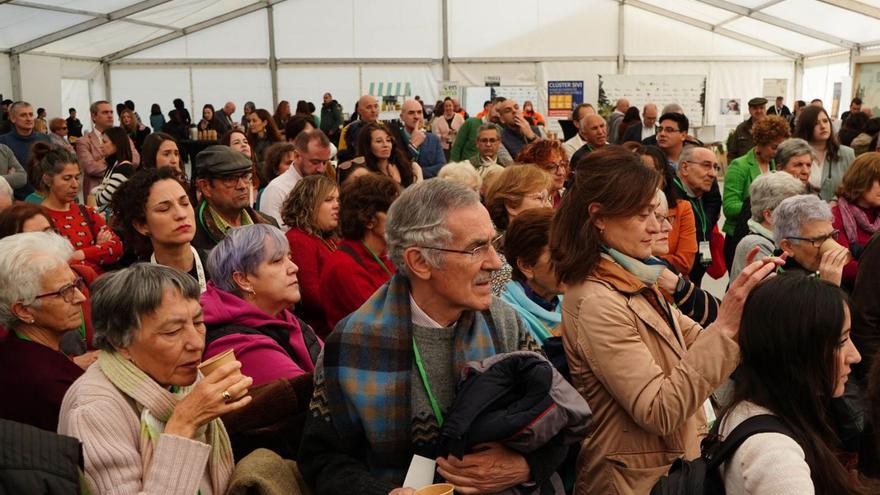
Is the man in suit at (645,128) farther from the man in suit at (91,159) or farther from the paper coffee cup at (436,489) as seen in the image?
the paper coffee cup at (436,489)

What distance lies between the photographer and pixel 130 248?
12.7ft

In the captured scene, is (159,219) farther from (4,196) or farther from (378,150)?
(378,150)

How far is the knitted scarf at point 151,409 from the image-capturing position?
1.95 metres

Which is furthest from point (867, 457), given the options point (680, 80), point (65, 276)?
point (680, 80)

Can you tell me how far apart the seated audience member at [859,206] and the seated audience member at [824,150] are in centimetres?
199

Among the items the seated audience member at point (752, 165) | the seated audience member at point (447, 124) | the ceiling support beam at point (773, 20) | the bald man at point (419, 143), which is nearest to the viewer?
the seated audience member at point (752, 165)

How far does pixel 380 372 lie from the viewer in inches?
77.8

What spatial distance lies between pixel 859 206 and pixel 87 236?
419 centimetres

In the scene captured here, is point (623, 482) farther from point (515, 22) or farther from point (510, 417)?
point (515, 22)

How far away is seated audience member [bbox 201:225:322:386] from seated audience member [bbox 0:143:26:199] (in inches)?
188

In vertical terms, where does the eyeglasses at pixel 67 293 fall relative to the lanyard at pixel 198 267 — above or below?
above

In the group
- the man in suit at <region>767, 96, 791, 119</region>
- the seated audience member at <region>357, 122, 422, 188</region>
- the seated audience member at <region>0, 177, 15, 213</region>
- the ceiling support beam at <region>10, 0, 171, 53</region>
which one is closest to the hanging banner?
Answer: the man in suit at <region>767, 96, 791, 119</region>

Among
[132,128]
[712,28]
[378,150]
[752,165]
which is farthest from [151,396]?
[712,28]

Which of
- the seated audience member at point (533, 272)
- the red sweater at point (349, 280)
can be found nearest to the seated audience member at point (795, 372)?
the seated audience member at point (533, 272)
